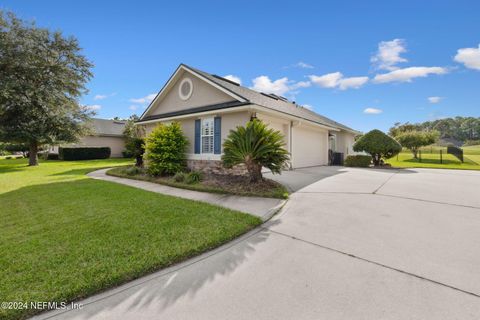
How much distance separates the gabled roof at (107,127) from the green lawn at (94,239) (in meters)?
22.4

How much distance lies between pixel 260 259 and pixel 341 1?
10786 millimetres

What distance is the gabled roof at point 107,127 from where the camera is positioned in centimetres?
2624

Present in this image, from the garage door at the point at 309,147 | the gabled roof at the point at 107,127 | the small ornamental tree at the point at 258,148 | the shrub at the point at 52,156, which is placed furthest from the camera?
the gabled roof at the point at 107,127

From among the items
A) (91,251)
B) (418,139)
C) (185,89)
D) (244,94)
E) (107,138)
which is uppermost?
(185,89)

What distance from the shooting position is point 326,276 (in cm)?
268

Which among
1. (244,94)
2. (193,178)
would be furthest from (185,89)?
(193,178)

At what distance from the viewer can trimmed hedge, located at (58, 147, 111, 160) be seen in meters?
22.6

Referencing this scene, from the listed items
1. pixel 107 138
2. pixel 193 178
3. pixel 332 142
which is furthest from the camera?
pixel 107 138

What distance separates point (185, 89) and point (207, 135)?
338 cm

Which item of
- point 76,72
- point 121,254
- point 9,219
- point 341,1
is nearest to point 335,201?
point 121,254

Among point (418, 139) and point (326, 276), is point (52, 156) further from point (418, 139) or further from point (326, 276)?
point (418, 139)

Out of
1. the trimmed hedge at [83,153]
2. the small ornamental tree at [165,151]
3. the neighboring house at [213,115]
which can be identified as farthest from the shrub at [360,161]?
the trimmed hedge at [83,153]

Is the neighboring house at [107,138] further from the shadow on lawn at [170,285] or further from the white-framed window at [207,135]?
the shadow on lawn at [170,285]

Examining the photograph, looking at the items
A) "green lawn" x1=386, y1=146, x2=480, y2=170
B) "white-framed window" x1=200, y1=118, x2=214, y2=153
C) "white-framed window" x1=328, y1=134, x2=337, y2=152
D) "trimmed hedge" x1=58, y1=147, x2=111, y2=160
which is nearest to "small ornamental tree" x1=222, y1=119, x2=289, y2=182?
"white-framed window" x1=200, y1=118, x2=214, y2=153
